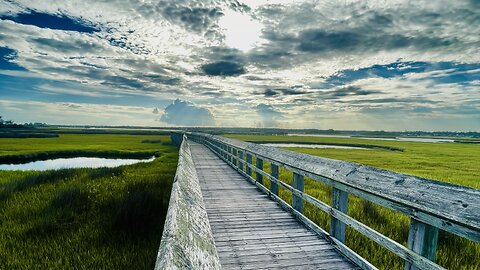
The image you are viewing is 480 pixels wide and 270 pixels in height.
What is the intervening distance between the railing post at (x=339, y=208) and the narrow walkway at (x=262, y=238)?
225mm

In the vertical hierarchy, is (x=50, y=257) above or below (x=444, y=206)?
below

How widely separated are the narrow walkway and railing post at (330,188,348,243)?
0.23 m

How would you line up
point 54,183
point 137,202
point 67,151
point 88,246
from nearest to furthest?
1. point 88,246
2. point 137,202
3. point 54,183
4. point 67,151

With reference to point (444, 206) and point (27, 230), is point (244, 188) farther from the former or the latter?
point (444, 206)

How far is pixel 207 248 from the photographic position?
5.96 ft

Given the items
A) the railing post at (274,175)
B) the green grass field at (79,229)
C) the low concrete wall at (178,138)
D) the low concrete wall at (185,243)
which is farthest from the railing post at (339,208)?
the low concrete wall at (178,138)

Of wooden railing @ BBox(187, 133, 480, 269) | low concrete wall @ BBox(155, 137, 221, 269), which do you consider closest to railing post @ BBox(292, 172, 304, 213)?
wooden railing @ BBox(187, 133, 480, 269)

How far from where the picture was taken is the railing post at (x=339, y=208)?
4.25 m

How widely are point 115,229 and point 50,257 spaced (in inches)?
63.8

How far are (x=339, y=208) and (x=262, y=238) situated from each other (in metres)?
1.41

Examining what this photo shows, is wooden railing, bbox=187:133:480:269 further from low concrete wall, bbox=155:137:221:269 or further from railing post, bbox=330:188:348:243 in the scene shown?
low concrete wall, bbox=155:137:221:269

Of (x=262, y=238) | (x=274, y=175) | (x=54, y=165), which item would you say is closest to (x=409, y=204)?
(x=262, y=238)

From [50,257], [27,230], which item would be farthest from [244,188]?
[27,230]

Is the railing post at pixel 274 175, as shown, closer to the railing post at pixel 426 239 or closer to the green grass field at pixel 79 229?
the green grass field at pixel 79 229
